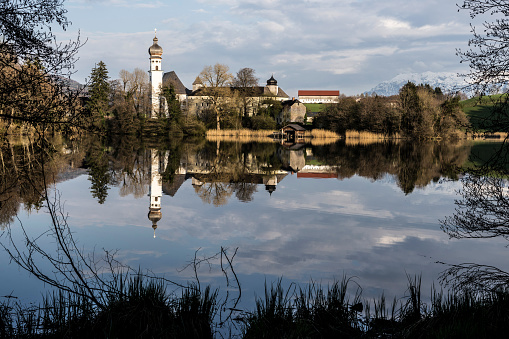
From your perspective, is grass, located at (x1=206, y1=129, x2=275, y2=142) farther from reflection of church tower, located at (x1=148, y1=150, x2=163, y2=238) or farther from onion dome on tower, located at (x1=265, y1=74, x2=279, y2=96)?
reflection of church tower, located at (x1=148, y1=150, x2=163, y2=238)

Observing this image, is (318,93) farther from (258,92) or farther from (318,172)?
(318,172)

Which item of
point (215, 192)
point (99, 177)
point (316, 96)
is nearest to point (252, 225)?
point (215, 192)

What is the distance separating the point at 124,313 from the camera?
523 cm

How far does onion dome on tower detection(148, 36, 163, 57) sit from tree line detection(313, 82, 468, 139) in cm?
4252

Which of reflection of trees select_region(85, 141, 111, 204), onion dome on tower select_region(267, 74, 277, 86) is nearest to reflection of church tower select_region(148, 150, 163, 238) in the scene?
reflection of trees select_region(85, 141, 111, 204)

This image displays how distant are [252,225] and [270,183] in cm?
853

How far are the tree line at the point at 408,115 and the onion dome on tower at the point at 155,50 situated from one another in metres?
42.5

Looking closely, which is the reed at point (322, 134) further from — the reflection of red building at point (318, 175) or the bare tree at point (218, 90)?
the reflection of red building at point (318, 175)

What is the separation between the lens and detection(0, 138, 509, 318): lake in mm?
7926

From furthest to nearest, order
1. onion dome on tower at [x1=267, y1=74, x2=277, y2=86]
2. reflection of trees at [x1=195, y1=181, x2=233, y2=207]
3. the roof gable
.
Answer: onion dome on tower at [x1=267, y1=74, x2=277, y2=86]
the roof gable
reflection of trees at [x1=195, y1=181, x2=233, y2=207]

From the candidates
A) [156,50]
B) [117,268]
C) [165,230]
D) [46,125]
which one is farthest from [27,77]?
[156,50]

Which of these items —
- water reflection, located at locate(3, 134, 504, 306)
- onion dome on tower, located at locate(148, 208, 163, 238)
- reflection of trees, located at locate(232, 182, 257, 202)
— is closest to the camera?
water reflection, located at locate(3, 134, 504, 306)

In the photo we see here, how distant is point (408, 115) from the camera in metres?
65.5

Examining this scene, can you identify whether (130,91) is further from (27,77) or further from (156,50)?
(27,77)
